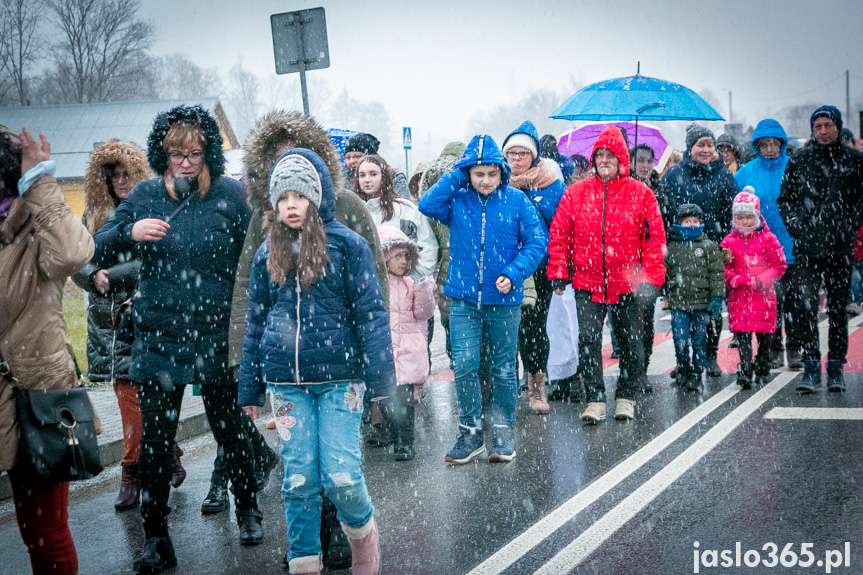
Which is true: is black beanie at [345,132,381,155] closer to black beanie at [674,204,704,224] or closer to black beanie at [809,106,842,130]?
black beanie at [674,204,704,224]

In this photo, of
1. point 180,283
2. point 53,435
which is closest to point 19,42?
point 180,283

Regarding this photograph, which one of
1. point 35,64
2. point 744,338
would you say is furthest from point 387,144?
point 744,338

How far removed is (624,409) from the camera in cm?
730

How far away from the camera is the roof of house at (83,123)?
45469 millimetres

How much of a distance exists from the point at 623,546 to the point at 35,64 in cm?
5815

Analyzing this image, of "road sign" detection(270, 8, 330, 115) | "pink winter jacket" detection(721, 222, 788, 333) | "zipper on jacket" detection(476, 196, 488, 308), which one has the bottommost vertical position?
"pink winter jacket" detection(721, 222, 788, 333)

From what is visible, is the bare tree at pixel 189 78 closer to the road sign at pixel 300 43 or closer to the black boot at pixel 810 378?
the road sign at pixel 300 43

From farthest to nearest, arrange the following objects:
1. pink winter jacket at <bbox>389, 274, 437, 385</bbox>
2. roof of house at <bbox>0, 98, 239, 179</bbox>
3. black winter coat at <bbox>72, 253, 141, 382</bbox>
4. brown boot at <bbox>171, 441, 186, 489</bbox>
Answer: roof of house at <bbox>0, 98, 239, 179</bbox>
pink winter jacket at <bbox>389, 274, 437, 385</bbox>
brown boot at <bbox>171, 441, 186, 489</bbox>
black winter coat at <bbox>72, 253, 141, 382</bbox>

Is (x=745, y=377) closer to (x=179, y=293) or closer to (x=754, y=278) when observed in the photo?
(x=754, y=278)

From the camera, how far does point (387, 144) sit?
387ft

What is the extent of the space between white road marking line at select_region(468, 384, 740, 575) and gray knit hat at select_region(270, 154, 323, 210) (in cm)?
184

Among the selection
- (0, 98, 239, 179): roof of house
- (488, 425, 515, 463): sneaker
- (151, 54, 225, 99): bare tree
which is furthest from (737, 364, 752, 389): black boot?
(151, 54, 225, 99): bare tree

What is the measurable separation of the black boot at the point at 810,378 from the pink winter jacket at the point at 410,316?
342cm

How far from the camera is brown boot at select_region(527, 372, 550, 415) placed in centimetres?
772
